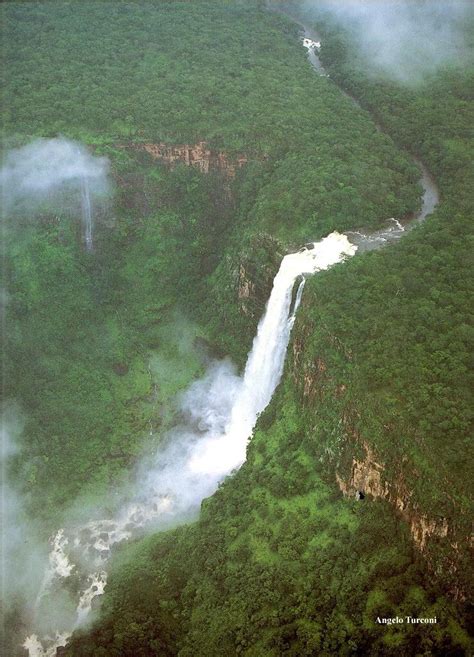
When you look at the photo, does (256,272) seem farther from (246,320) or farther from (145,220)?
(145,220)

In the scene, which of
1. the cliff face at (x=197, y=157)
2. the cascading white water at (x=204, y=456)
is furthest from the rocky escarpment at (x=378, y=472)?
the cliff face at (x=197, y=157)

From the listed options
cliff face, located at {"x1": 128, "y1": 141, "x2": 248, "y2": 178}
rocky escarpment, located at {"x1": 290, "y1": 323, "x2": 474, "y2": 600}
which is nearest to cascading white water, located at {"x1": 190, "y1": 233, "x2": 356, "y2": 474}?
rocky escarpment, located at {"x1": 290, "y1": 323, "x2": 474, "y2": 600}

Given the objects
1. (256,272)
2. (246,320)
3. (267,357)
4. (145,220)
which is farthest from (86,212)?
(267,357)

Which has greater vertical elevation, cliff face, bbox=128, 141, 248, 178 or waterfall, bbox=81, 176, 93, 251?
cliff face, bbox=128, 141, 248, 178

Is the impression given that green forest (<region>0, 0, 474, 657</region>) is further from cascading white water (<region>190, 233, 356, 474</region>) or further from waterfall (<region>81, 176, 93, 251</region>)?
cascading white water (<region>190, 233, 356, 474</region>)

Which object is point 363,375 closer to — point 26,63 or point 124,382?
point 124,382

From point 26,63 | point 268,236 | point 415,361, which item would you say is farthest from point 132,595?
point 26,63

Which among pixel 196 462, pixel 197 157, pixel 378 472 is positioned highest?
pixel 378 472
